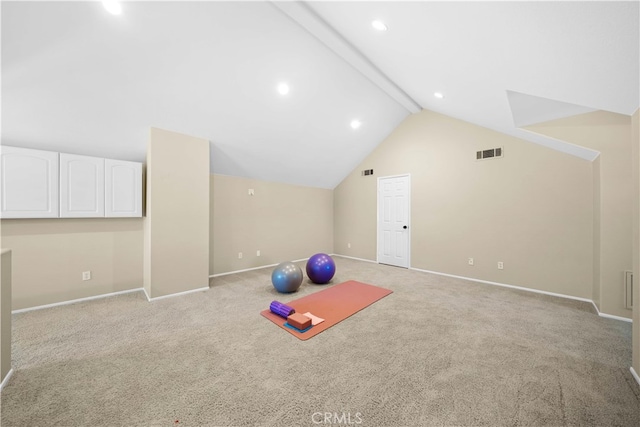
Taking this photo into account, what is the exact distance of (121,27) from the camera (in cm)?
230

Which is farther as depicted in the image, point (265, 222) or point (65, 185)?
point (265, 222)

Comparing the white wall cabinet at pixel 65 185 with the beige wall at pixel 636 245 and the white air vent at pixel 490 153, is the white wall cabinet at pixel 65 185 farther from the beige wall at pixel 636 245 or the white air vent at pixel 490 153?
the white air vent at pixel 490 153

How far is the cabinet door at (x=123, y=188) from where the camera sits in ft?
11.2

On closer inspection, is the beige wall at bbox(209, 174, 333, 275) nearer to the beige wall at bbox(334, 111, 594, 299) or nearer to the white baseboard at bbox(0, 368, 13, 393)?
the beige wall at bbox(334, 111, 594, 299)

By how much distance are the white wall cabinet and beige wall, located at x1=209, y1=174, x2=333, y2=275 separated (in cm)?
144

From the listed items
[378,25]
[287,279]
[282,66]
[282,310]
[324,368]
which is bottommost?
[324,368]

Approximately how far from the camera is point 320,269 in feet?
13.6

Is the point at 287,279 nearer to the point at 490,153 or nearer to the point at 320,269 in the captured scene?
the point at 320,269

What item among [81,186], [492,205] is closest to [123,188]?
[81,186]

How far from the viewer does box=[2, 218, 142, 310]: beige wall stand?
119 inches

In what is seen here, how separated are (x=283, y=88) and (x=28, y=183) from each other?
3457 mm

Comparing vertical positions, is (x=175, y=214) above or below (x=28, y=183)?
below

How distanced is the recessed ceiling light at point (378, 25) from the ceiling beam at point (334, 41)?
2.10 ft

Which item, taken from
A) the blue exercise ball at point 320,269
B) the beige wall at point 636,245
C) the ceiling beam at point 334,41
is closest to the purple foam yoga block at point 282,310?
the blue exercise ball at point 320,269
